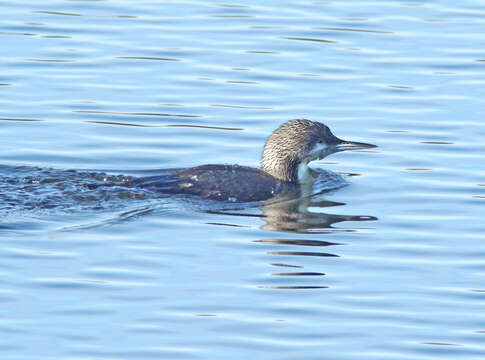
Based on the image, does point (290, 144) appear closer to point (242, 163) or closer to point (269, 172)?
point (269, 172)

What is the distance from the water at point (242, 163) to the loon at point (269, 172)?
312mm

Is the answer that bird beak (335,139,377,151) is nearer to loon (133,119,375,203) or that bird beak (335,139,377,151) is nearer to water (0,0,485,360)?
loon (133,119,375,203)

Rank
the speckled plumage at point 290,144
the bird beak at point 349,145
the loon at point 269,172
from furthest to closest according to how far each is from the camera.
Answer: the speckled plumage at point 290,144 → the bird beak at point 349,145 → the loon at point 269,172

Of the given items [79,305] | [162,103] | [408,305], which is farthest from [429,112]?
[79,305]

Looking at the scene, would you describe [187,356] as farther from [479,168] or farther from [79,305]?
[479,168]

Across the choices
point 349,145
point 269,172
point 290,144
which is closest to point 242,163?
point 269,172

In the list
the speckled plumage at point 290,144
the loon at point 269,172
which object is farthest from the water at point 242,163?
the speckled plumage at point 290,144

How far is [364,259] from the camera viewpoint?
11.0 metres

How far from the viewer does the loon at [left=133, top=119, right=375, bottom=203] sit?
13000mm

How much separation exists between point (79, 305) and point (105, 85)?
7.34 metres

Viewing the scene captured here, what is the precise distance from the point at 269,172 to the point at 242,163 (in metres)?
0.51

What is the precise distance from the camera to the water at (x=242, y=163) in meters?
9.38

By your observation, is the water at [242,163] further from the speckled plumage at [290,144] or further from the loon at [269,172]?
the speckled plumage at [290,144]

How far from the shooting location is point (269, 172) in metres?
14.0
